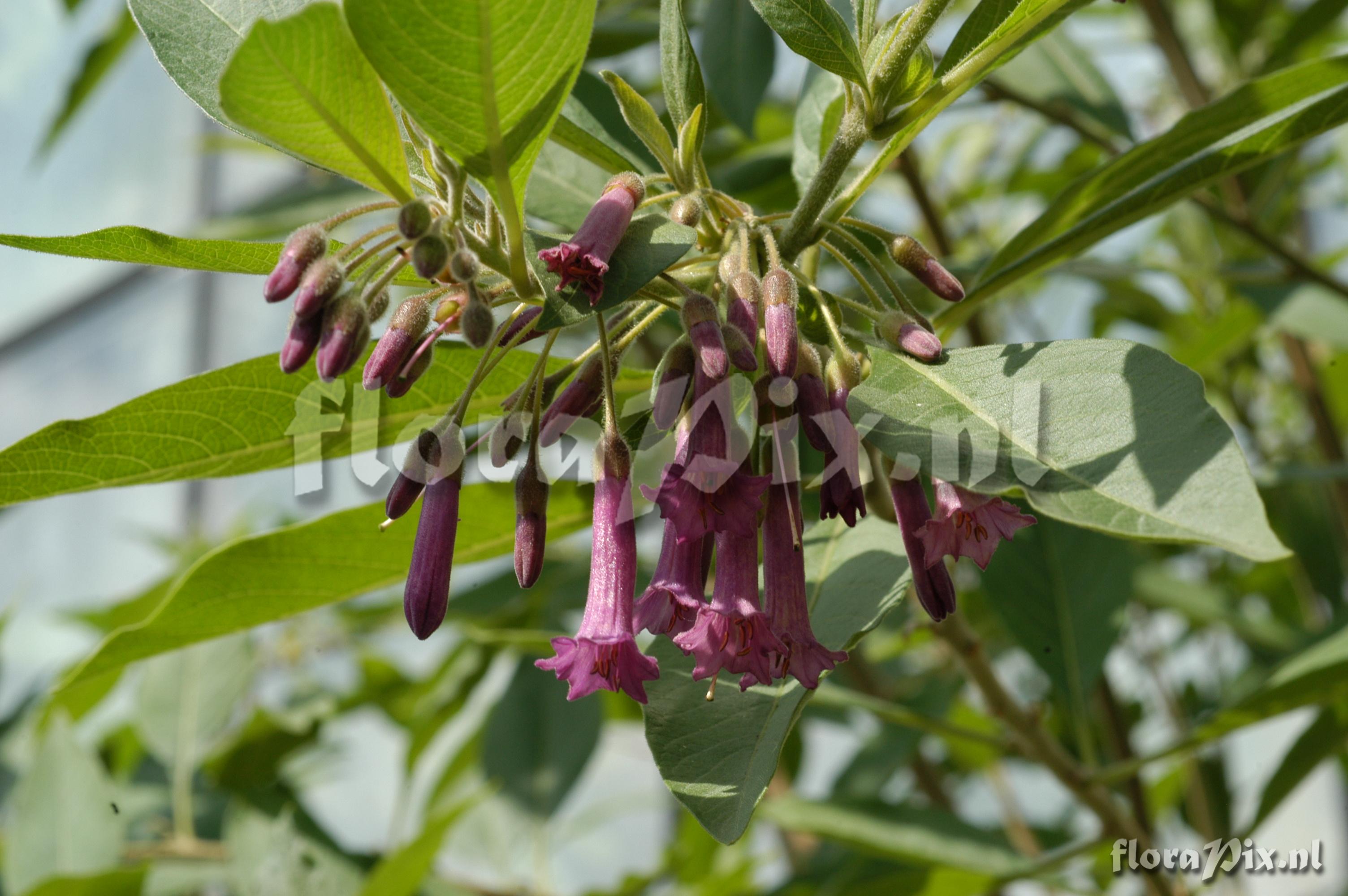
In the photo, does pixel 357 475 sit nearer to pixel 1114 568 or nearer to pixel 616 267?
pixel 616 267

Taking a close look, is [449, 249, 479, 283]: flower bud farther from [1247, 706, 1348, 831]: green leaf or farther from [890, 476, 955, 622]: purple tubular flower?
[1247, 706, 1348, 831]: green leaf

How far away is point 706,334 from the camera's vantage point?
24.5 inches

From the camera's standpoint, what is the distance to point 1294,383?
6.78ft

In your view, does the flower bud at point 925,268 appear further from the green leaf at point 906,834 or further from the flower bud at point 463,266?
the green leaf at point 906,834

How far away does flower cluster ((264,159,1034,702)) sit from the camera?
24.0 inches

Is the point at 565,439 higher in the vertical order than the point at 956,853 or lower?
higher

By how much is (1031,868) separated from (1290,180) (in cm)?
145

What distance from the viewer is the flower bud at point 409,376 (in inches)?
25.7

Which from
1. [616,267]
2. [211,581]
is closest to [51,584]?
[211,581]

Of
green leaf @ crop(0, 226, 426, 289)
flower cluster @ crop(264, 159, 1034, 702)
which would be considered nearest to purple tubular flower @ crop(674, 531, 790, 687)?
flower cluster @ crop(264, 159, 1034, 702)

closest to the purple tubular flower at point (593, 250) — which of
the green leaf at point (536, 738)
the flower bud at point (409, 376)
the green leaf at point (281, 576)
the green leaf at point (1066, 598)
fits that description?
the flower bud at point (409, 376)

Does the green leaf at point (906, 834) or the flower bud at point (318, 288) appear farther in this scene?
the green leaf at point (906, 834)

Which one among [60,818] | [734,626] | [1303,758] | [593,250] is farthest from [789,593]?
[60,818]

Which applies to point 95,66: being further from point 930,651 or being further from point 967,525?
point 930,651
